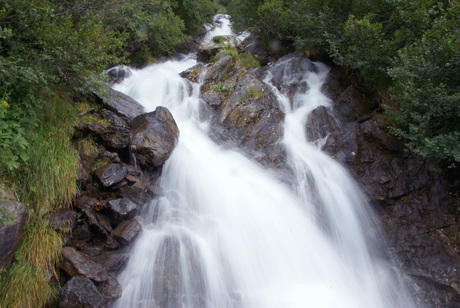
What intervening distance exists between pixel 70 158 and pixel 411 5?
9.68 meters

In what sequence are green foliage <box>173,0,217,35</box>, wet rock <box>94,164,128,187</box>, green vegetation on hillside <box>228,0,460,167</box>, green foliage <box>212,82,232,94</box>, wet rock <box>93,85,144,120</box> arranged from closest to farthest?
green vegetation on hillside <box>228,0,460,167</box>, wet rock <box>94,164,128,187</box>, wet rock <box>93,85,144,120</box>, green foliage <box>212,82,232,94</box>, green foliage <box>173,0,217,35</box>

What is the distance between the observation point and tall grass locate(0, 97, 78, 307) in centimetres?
396

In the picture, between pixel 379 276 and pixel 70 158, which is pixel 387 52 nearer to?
pixel 379 276

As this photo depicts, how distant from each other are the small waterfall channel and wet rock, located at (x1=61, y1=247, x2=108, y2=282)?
0.52 meters

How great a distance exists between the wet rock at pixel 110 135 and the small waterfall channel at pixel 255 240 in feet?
4.62

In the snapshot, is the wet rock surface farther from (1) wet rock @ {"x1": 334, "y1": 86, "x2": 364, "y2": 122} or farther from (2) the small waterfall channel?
(1) wet rock @ {"x1": 334, "y1": 86, "x2": 364, "y2": 122}

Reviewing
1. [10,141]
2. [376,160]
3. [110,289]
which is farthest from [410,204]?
[10,141]

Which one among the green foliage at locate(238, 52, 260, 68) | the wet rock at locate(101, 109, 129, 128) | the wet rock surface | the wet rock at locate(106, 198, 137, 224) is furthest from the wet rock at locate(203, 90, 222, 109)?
the wet rock at locate(106, 198, 137, 224)

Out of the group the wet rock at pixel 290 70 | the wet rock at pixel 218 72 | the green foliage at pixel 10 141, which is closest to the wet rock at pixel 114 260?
the green foliage at pixel 10 141

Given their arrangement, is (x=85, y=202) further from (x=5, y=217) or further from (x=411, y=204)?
(x=411, y=204)

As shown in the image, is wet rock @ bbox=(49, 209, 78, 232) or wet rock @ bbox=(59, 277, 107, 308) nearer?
wet rock @ bbox=(59, 277, 107, 308)

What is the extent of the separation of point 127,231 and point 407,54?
7.86 metres

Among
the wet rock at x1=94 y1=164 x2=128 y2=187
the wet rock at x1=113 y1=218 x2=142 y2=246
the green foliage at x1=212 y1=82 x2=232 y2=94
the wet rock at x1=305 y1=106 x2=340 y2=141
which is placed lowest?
the wet rock at x1=113 y1=218 x2=142 y2=246

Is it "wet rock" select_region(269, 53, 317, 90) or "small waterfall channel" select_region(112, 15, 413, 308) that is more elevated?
"wet rock" select_region(269, 53, 317, 90)
